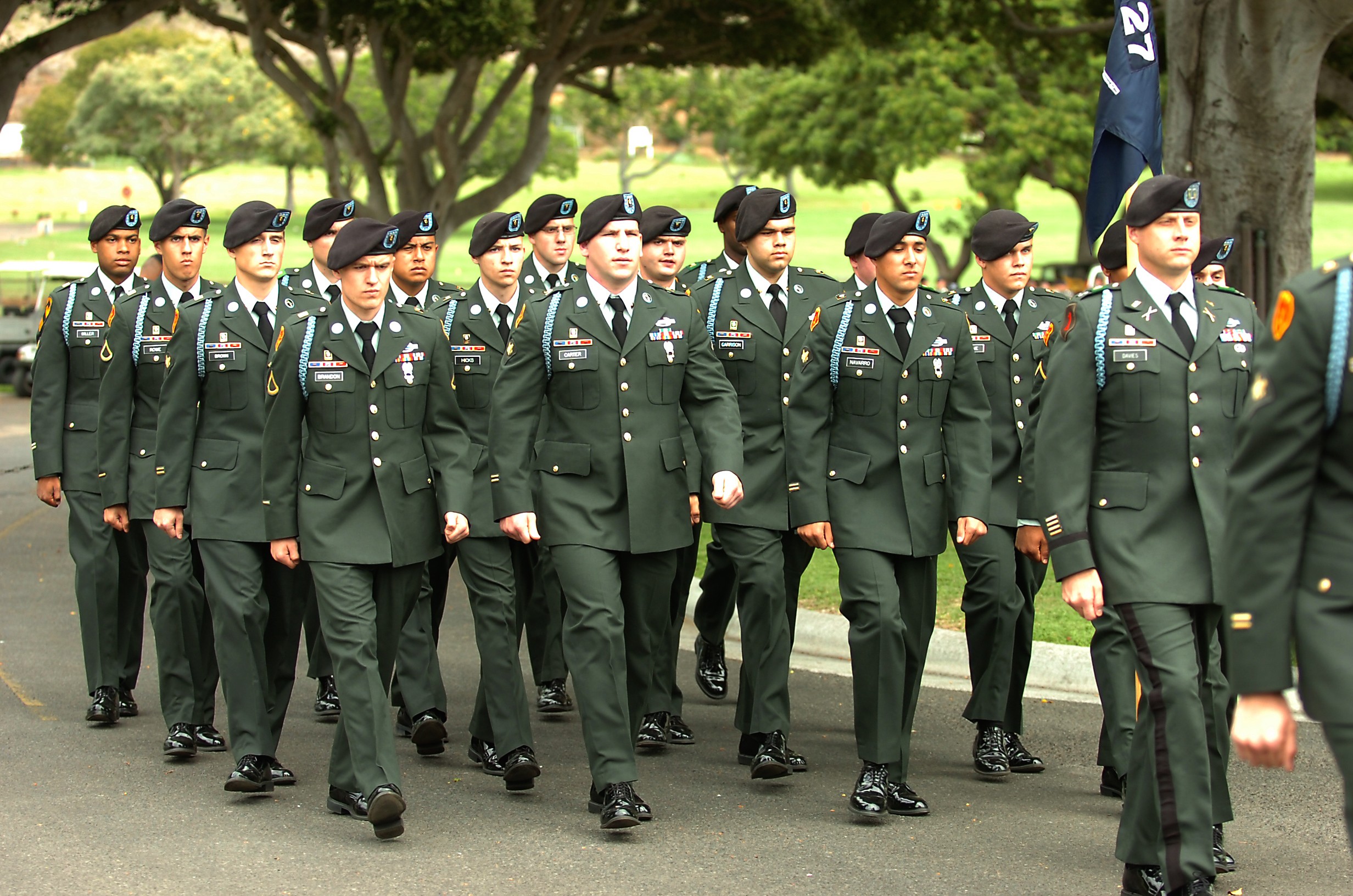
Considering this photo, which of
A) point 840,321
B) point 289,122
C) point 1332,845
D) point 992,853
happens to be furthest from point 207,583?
point 289,122

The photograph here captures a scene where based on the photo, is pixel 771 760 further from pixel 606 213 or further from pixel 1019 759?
pixel 606 213

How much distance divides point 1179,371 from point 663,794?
8.61 ft

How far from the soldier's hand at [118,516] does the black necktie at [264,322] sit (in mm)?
1139

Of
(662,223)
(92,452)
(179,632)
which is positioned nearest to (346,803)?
(179,632)

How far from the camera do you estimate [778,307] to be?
784cm

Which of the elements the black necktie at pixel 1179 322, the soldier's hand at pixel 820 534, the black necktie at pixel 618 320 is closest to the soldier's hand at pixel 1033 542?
the soldier's hand at pixel 820 534

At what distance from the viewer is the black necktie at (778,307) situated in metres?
7.79

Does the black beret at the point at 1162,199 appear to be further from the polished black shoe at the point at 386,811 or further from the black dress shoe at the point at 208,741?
the black dress shoe at the point at 208,741

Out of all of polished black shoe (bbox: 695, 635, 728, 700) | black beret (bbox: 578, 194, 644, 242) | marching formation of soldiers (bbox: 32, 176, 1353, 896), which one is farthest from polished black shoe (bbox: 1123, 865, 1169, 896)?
polished black shoe (bbox: 695, 635, 728, 700)

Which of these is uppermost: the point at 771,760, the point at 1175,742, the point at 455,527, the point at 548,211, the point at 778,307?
the point at 548,211

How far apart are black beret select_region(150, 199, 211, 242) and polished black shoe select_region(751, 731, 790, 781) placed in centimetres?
334

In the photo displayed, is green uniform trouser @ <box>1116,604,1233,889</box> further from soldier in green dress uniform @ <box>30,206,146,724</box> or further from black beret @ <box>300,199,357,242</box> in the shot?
soldier in green dress uniform @ <box>30,206,146,724</box>

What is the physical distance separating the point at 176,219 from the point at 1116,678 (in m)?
4.48

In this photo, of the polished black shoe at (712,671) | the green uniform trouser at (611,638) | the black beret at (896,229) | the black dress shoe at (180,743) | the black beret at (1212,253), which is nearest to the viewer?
the green uniform trouser at (611,638)
